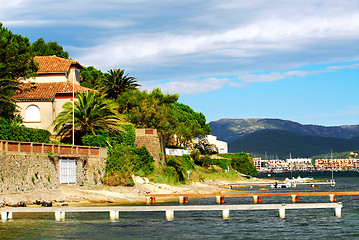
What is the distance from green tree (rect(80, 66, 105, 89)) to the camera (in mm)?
97456

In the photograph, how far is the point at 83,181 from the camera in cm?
5675

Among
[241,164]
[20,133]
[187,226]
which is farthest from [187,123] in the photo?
[187,226]

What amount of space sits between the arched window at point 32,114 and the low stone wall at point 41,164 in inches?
580

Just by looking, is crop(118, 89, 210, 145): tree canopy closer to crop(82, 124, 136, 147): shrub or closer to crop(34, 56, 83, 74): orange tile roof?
crop(34, 56, 83, 74): orange tile roof

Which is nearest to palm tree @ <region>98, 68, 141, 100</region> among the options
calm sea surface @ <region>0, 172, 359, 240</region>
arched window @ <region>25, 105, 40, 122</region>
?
arched window @ <region>25, 105, 40, 122</region>

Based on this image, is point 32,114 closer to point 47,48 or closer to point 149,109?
point 149,109

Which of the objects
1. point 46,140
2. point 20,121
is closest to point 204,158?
point 20,121

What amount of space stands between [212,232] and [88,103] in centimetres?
3170

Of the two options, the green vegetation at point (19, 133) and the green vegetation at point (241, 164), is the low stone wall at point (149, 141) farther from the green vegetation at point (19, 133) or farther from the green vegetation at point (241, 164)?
the green vegetation at point (241, 164)

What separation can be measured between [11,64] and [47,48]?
45.8 metres

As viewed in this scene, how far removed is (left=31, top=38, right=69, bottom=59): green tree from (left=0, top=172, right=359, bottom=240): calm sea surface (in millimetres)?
62846

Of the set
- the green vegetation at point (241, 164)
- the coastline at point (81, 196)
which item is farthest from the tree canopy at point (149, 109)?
the green vegetation at point (241, 164)

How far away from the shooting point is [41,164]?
50.3m

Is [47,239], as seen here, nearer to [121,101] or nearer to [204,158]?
[121,101]
